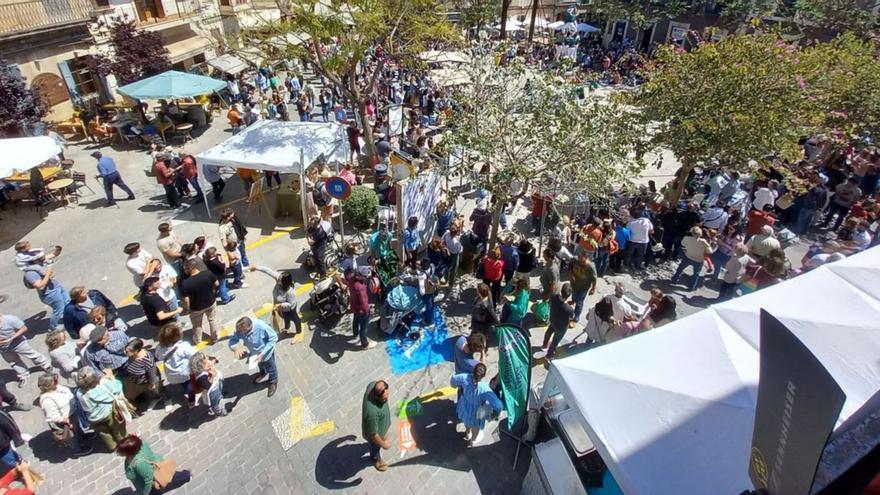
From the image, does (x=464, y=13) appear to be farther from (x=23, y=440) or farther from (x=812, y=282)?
(x=23, y=440)

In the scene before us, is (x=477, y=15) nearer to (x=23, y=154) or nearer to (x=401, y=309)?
(x=23, y=154)

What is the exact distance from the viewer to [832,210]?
11.4 metres

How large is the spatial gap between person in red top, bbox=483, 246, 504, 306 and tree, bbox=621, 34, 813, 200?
12.0 ft

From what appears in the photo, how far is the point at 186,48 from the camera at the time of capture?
2255 centimetres

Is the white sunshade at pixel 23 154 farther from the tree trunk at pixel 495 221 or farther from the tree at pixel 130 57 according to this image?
the tree trunk at pixel 495 221

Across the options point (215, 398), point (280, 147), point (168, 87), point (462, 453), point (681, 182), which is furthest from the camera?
point (168, 87)

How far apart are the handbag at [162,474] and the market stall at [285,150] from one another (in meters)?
6.17

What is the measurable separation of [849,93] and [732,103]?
5189 millimetres

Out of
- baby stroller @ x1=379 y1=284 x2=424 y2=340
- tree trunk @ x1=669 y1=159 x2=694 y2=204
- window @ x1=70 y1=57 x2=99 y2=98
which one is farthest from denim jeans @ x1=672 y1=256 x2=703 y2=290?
window @ x1=70 y1=57 x2=99 y2=98

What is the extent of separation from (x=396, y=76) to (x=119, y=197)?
1505 centimetres

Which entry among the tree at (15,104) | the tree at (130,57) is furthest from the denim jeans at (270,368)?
the tree at (130,57)

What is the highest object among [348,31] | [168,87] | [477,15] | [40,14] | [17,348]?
[40,14]

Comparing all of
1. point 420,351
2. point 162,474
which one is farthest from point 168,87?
point 162,474

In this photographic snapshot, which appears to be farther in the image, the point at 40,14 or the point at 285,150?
the point at 40,14
